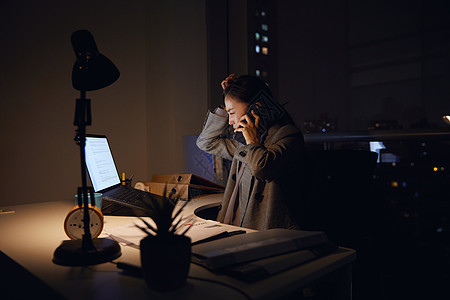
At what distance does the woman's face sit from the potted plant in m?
1.12

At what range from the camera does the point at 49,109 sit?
258 centimetres

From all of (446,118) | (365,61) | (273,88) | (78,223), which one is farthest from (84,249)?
(365,61)

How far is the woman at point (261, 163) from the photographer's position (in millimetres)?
1480

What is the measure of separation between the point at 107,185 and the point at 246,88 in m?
0.87

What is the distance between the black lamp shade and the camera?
96cm

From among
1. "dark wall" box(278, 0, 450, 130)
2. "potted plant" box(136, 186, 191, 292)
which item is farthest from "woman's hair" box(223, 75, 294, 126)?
"potted plant" box(136, 186, 191, 292)

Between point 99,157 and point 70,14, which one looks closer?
point 99,157

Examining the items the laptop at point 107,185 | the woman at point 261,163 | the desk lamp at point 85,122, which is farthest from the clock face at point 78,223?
the woman at point 261,163

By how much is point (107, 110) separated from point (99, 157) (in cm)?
136

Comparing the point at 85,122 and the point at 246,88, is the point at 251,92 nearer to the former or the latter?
the point at 246,88

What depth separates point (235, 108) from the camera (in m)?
1.77

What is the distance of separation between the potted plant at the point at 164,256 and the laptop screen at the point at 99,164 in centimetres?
88

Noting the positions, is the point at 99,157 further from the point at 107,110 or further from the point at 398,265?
the point at 398,265

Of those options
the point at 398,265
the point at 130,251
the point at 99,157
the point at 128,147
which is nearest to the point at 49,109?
the point at 128,147
